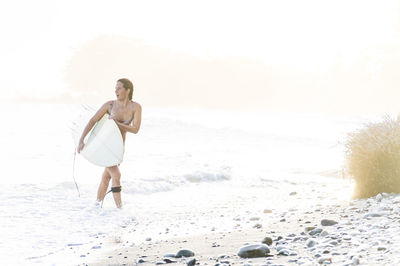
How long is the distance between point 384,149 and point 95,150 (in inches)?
174

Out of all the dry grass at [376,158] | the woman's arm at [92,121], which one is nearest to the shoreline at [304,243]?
the dry grass at [376,158]

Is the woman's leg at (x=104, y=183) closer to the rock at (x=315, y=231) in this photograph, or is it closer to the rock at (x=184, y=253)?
the rock at (x=184, y=253)

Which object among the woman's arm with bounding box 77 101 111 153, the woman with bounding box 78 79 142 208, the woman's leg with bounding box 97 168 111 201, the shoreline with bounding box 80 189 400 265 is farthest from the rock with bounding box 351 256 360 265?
the woman's leg with bounding box 97 168 111 201

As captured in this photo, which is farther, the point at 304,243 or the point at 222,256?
the point at 304,243

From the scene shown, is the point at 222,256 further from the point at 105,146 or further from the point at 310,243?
the point at 105,146

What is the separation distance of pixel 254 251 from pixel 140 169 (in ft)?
35.2

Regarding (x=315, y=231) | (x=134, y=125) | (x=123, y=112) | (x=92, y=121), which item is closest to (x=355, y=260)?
(x=315, y=231)

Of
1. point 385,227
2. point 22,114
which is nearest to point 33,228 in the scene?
point 385,227

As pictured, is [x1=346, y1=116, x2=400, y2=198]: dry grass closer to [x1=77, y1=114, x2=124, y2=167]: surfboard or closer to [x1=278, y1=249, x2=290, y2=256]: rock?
[x1=278, y1=249, x2=290, y2=256]: rock

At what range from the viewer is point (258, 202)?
934 cm

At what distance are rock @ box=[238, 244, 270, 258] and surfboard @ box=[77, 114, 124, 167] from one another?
406 centimetres

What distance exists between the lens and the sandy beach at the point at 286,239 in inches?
164

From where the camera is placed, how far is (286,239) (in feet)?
16.6

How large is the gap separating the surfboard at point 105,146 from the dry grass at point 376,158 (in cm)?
358
